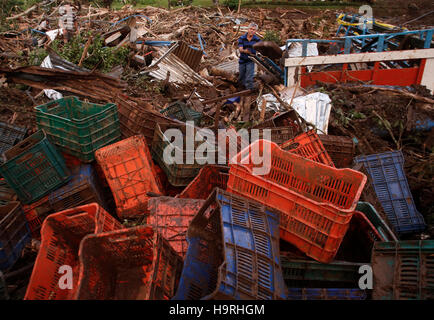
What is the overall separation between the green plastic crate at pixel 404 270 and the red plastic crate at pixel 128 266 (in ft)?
6.66

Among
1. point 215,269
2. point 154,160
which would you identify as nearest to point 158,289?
point 215,269

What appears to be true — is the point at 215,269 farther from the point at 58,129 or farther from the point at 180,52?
the point at 180,52

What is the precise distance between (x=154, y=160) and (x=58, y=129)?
1.55m

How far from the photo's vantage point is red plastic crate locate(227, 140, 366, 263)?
11.4 feet

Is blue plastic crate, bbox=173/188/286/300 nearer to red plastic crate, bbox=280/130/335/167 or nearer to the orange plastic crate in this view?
red plastic crate, bbox=280/130/335/167

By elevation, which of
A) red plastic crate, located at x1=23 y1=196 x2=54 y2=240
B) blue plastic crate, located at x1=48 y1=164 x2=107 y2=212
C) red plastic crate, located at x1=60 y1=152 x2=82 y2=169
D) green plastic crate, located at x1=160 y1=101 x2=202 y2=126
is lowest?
red plastic crate, located at x1=23 y1=196 x2=54 y2=240

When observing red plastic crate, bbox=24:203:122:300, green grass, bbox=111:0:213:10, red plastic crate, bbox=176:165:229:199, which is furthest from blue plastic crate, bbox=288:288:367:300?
green grass, bbox=111:0:213:10

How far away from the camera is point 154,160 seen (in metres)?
5.61

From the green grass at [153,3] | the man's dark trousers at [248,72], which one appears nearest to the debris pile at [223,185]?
the man's dark trousers at [248,72]

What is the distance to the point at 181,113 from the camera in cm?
670

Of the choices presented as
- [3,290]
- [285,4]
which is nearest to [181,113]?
[3,290]

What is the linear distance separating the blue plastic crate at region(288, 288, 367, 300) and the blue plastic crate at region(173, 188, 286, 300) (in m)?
0.35

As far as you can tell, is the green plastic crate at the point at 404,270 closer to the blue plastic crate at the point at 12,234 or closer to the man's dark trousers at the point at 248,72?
the blue plastic crate at the point at 12,234

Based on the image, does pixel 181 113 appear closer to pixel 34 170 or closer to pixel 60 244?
pixel 34 170
